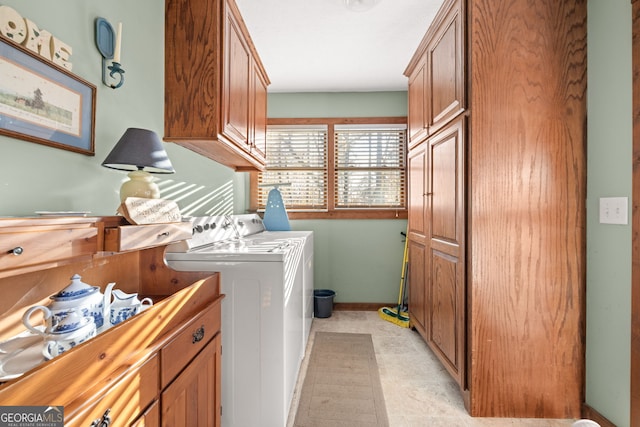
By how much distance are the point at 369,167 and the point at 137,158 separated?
9.26 feet

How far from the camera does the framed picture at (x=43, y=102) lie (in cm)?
94

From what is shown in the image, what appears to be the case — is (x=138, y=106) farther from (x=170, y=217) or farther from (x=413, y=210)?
(x=413, y=210)

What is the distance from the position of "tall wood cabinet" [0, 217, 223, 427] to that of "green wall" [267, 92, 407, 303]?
2.34m

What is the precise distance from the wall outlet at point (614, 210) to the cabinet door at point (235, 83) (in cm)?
208

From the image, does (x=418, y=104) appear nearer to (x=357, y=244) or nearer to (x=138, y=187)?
(x=357, y=244)

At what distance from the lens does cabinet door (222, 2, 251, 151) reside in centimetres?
186

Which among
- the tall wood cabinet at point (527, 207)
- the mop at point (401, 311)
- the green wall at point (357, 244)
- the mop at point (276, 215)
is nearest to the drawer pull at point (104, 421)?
the tall wood cabinet at point (527, 207)

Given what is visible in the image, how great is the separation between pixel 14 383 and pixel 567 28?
2590 mm

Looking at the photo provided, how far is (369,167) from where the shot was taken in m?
3.70

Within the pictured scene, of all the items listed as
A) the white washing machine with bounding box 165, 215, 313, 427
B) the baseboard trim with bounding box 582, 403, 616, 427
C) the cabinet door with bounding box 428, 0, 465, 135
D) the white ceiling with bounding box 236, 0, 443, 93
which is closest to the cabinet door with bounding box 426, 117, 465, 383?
the cabinet door with bounding box 428, 0, 465, 135

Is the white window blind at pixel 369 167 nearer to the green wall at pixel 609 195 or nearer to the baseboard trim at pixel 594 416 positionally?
the green wall at pixel 609 195

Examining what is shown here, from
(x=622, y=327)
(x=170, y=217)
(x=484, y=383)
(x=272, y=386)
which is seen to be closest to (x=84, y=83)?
(x=170, y=217)

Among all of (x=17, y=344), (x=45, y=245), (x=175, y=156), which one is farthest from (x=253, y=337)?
(x=175, y=156)

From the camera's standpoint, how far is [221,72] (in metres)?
1.79
